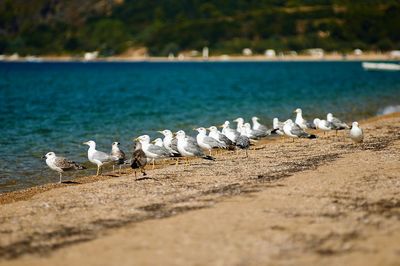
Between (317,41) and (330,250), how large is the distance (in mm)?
188815

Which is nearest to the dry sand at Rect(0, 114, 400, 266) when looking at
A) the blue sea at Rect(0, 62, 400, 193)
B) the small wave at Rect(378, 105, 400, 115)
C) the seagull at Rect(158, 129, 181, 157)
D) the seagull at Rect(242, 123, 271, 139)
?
the seagull at Rect(158, 129, 181, 157)

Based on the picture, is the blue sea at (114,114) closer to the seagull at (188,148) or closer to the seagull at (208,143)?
the seagull at (188,148)

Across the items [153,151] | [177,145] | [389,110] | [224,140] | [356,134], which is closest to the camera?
[153,151]

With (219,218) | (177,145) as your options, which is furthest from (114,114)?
(219,218)

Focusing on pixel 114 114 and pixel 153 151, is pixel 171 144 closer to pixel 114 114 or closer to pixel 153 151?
pixel 153 151

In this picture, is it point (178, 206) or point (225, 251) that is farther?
point (178, 206)

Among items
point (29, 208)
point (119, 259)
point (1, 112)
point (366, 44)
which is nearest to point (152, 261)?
point (119, 259)

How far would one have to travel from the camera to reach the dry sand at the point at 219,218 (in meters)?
11.3

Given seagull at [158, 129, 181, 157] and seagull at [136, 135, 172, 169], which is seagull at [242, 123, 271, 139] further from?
seagull at [136, 135, 172, 169]

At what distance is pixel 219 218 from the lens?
13.4 metres

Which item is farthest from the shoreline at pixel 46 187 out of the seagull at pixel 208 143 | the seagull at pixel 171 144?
the seagull at pixel 208 143

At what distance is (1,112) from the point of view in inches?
1907

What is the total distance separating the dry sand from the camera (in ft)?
37.1

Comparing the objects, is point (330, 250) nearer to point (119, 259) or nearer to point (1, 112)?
point (119, 259)
